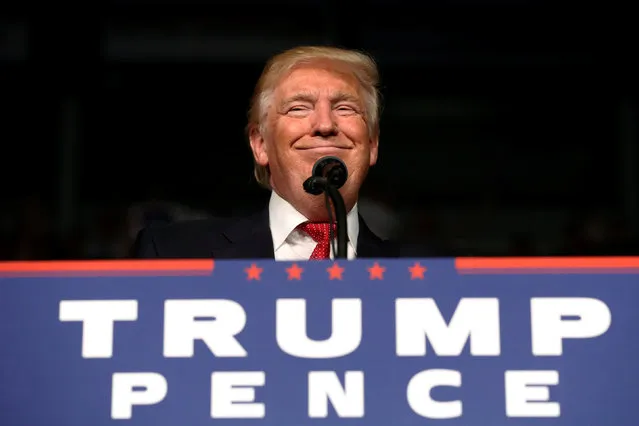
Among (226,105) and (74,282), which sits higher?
(226,105)

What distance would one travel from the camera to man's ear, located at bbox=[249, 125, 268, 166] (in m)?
1.69

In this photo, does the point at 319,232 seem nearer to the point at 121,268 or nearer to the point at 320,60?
the point at 320,60

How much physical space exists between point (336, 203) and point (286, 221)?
45 centimetres

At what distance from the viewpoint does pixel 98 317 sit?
3.18 ft

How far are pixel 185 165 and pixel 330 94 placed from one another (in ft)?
11.5

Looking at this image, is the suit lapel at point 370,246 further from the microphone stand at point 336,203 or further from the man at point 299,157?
the microphone stand at point 336,203

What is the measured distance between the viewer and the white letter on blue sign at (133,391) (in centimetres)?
94

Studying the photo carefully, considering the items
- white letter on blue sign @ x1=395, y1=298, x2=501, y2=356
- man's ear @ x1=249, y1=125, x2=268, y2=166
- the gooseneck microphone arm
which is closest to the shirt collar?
man's ear @ x1=249, y1=125, x2=268, y2=166

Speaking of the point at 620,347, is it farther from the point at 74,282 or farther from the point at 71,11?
the point at 71,11

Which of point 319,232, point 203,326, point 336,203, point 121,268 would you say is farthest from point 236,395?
point 319,232

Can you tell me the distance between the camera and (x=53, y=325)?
3.17 ft

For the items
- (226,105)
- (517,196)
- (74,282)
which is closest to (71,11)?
(226,105)

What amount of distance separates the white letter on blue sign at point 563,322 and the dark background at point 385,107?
3.21 meters

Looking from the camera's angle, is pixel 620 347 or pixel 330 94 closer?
pixel 620 347
